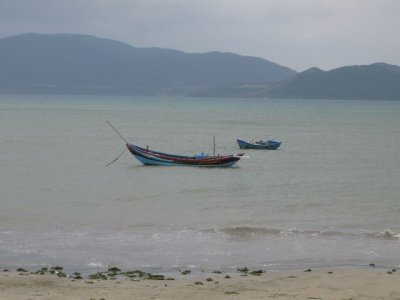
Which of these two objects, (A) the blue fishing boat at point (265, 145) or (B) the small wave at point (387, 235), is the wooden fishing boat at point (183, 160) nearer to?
(A) the blue fishing boat at point (265, 145)

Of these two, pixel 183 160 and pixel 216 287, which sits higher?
pixel 183 160

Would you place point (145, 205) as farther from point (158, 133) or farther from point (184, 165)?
point (158, 133)

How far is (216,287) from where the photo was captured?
16.4m

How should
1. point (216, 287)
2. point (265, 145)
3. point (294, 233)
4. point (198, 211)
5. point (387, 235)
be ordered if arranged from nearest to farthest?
point (216, 287) < point (387, 235) < point (294, 233) < point (198, 211) < point (265, 145)

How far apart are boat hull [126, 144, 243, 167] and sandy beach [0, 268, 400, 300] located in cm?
2870

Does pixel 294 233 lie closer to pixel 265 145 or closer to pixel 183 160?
pixel 183 160

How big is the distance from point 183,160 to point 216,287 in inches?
1215

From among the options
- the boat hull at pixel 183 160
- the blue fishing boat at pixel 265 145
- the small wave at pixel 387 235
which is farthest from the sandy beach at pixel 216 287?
the blue fishing boat at pixel 265 145

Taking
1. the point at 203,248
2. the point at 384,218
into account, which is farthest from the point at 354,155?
the point at 203,248

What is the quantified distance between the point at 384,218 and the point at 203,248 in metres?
9.59

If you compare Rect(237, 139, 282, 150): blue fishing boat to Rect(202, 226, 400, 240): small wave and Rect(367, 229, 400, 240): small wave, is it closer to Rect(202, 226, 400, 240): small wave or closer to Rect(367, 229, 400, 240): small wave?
Rect(202, 226, 400, 240): small wave

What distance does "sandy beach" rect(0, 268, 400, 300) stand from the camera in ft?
50.8

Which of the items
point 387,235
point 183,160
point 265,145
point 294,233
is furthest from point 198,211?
point 265,145

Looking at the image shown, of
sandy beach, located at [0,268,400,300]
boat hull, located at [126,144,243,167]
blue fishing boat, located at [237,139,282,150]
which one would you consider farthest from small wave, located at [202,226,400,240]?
blue fishing boat, located at [237,139,282,150]
